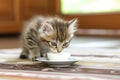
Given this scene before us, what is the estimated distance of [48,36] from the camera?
1628mm

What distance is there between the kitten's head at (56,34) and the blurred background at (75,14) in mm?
2439

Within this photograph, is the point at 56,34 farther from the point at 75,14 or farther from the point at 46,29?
the point at 75,14

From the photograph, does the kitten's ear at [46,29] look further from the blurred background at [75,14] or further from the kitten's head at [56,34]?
the blurred background at [75,14]

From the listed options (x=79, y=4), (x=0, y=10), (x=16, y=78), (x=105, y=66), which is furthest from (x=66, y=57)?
(x=79, y=4)

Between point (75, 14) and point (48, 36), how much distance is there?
118 inches

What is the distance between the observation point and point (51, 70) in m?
1.43

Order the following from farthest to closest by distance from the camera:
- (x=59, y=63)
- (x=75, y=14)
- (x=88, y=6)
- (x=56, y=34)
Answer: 1. (x=75, y=14)
2. (x=88, y=6)
3. (x=56, y=34)
4. (x=59, y=63)

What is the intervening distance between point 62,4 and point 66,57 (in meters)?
3.23

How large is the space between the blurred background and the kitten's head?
2.44 m

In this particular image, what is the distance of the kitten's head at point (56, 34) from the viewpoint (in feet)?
5.24

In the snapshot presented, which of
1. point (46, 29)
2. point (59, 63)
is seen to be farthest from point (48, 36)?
point (59, 63)

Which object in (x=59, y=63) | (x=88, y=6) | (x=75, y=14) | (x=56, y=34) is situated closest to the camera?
(x=59, y=63)

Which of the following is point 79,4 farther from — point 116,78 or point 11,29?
point 116,78

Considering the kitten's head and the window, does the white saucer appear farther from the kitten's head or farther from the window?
the window
